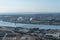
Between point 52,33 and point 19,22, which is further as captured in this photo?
point 19,22

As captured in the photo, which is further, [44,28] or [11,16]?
[11,16]

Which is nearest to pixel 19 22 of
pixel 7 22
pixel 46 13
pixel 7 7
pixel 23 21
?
pixel 23 21

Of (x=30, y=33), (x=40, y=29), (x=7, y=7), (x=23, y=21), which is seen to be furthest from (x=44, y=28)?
(x=7, y=7)

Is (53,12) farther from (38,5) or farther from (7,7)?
(7,7)

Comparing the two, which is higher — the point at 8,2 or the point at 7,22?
the point at 8,2

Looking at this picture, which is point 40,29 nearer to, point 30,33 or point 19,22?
point 30,33

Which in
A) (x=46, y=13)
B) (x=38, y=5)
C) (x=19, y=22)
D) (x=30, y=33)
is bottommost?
(x=30, y=33)
